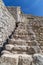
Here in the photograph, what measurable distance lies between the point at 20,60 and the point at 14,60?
0.26 ft

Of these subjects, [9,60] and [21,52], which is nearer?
[9,60]

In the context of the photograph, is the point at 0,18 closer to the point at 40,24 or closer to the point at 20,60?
the point at 40,24

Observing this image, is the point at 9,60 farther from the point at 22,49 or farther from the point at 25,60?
the point at 22,49

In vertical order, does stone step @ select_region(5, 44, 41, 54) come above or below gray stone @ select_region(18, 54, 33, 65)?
above

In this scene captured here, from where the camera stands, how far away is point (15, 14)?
11617mm

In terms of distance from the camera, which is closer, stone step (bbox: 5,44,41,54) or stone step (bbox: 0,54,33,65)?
stone step (bbox: 0,54,33,65)

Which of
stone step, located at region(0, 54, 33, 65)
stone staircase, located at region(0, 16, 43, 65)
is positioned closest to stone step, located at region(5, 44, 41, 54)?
stone staircase, located at region(0, 16, 43, 65)

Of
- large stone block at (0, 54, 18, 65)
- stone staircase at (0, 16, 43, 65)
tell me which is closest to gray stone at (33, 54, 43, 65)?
stone staircase at (0, 16, 43, 65)

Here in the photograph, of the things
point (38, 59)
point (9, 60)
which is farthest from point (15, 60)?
point (38, 59)

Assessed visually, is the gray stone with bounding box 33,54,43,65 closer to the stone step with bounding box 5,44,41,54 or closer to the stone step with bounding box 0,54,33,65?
the stone step with bounding box 0,54,33,65

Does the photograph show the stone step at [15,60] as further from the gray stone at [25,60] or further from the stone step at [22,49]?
the stone step at [22,49]

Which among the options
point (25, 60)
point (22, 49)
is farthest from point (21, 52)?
point (25, 60)

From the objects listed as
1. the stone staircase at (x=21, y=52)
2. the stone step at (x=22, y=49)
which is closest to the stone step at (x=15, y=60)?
the stone staircase at (x=21, y=52)

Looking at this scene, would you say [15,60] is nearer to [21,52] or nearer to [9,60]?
[9,60]
